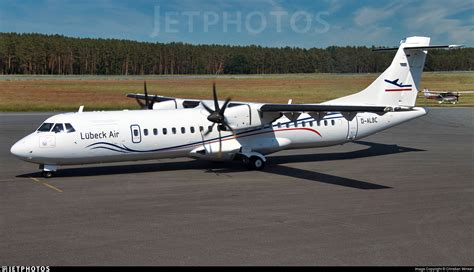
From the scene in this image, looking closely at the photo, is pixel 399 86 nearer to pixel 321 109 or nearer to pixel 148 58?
pixel 321 109

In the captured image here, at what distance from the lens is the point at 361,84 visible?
81.0 m

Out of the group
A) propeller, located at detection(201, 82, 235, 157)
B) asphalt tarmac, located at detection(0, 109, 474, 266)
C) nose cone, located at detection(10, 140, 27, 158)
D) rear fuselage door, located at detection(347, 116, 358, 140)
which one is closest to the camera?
asphalt tarmac, located at detection(0, 109, 474, 266)

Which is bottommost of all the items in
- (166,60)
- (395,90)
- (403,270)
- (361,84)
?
(403,270)

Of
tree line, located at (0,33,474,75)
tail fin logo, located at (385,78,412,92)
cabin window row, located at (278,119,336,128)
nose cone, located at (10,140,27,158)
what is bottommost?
nose cone, located at (10,140,27,158)

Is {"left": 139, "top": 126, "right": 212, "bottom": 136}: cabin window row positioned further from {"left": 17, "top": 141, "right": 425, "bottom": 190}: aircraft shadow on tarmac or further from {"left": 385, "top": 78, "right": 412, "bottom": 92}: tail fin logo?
{"left": 385, "top": 78, "right": 412, "bottom": 92}: tail fin logo

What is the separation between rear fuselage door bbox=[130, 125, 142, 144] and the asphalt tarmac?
4.58ft

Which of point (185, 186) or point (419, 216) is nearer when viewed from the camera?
point (419, 216)

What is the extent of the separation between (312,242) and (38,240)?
590 centimetres

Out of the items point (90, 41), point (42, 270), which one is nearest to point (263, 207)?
point (42, 270)

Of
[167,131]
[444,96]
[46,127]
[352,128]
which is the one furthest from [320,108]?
[444,96]

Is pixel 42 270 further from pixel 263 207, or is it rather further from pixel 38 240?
pixel 263 207

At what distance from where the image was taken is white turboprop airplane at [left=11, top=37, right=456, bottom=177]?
19047 millimetres

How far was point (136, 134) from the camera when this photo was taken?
19.8 m

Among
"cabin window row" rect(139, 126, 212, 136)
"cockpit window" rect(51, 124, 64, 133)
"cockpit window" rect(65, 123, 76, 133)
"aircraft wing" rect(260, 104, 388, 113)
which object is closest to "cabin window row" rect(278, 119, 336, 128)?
"aircraft wing" rect(260, 104, 388, 113)
